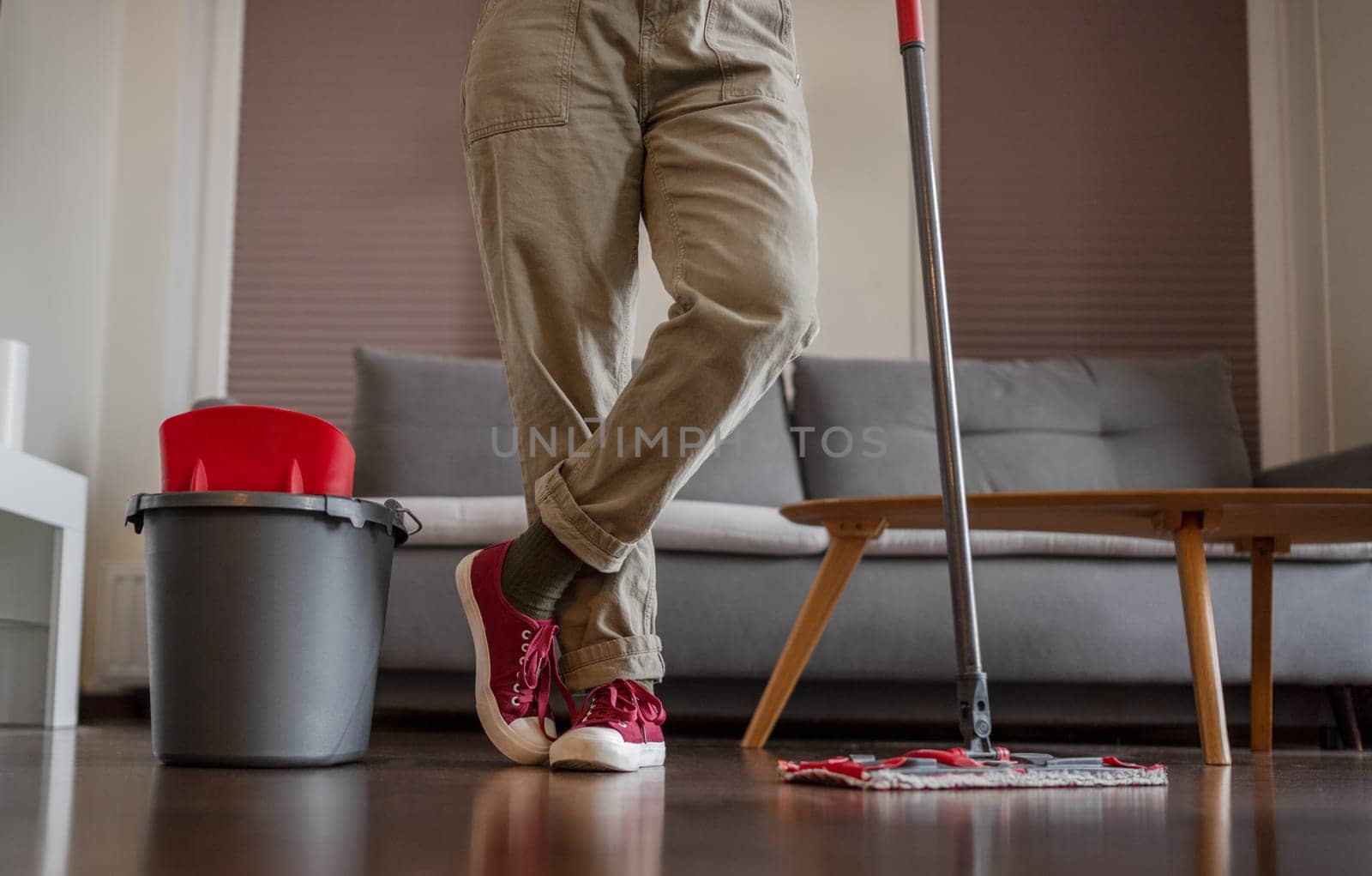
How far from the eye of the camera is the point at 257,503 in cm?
139

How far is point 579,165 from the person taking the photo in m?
1.41

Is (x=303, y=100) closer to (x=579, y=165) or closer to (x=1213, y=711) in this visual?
(x=579, y=165)

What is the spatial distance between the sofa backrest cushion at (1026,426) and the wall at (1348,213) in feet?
1.25

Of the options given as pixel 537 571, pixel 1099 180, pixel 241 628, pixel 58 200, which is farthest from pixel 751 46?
pixel 1099 180

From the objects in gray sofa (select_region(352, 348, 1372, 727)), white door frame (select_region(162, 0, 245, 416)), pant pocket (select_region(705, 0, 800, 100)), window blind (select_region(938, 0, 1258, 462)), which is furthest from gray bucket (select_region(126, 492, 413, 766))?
window blind (select_region(938, 0, 1258, 462))

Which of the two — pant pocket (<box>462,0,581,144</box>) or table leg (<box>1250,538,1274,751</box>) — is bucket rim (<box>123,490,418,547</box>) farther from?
table leg (<box>1250,538,1274,751</box>)

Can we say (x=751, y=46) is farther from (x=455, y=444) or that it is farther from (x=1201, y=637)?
(x=455, y=444)

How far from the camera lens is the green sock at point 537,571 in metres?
1.38

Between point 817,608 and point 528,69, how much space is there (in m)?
0.98

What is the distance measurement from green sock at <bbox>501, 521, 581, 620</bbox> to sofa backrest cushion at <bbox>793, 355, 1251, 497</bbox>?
1.58m

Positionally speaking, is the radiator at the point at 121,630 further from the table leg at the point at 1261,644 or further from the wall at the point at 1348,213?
the wall at the point at 1348,213

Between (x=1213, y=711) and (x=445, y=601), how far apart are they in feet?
4.35

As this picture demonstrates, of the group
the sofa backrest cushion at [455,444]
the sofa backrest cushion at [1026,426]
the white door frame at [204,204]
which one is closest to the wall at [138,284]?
the white door frame at [204,204]

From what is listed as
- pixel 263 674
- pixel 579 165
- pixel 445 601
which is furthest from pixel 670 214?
pixel 445 601
